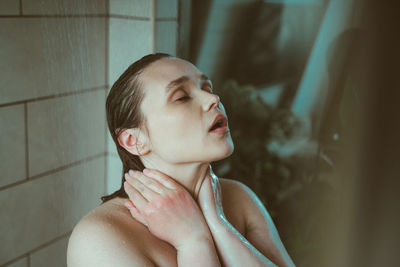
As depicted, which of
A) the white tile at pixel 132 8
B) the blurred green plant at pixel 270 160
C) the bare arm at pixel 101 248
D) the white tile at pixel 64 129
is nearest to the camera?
the bare arm at pixel 101 248

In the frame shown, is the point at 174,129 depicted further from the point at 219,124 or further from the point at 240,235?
the point at 240,235

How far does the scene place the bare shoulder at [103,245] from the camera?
685 mm

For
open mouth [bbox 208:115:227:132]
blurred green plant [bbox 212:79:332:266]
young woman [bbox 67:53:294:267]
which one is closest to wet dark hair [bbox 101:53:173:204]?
young woman [bbox 67:53:294:267]

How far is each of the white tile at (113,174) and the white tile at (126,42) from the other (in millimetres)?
181

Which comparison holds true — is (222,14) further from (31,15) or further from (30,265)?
(30,265)

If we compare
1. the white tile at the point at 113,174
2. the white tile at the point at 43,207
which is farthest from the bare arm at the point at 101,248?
the white tile at the point at 113,174

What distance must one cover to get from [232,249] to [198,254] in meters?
0.06

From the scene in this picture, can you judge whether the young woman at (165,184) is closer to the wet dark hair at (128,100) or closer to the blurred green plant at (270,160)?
the wet dark hair at (128,100)

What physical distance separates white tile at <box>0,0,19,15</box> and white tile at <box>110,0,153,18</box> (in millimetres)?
246

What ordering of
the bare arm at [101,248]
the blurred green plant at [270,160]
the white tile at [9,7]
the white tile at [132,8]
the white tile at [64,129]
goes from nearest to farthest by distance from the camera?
the bare arm at [101,248] → the white tile at [9,7] → the white tile at [64,129] → the white tile at [132,8] → the blurred green plant at [270,160]

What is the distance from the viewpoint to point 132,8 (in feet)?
3.39

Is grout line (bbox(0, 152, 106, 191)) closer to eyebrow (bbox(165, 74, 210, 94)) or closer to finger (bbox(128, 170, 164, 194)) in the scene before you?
finger (bbox(128, 170, 164, 194))

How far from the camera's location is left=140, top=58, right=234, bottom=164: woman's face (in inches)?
28.5

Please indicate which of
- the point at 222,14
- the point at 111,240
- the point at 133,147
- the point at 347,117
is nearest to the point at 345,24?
the point at 347,117
